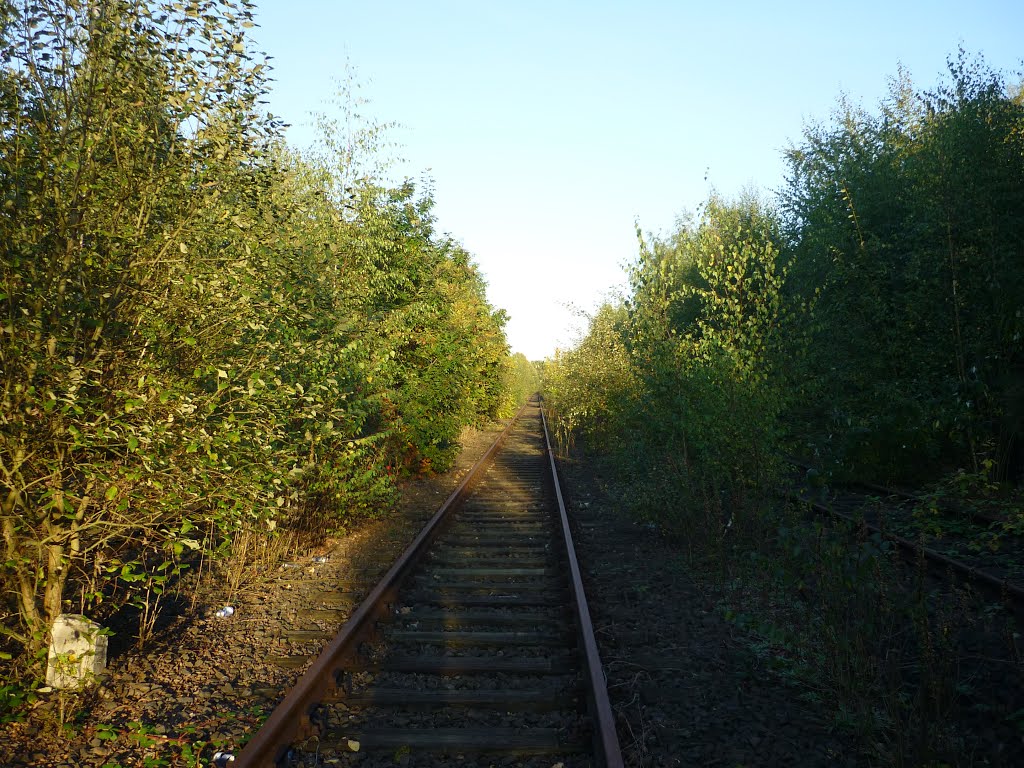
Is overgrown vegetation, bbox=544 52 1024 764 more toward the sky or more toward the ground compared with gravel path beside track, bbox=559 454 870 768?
more toward the sky

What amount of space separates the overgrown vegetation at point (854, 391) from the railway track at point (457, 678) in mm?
1466

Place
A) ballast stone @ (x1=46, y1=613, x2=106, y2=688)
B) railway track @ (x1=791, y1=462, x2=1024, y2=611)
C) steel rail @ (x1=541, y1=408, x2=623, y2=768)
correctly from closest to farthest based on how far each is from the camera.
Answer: steel rail @ (x1=541, y1=408, x2=623, y2=768) < ballast stone @ (x1=46, y1=613, x2=106, y2=688) < railway track @ (x1=791, y1=462, x2=1024, y2=611)

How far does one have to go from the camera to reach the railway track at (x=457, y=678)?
3.68 m

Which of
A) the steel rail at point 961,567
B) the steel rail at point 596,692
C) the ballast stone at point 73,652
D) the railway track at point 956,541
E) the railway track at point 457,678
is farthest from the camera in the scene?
the railway track at point 956,541

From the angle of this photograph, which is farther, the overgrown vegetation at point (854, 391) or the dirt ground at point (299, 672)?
the overgrown vegetation at point (854, 391)

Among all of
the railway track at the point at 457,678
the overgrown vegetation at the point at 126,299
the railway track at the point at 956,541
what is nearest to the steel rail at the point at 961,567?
the railway track at the point at 956,541

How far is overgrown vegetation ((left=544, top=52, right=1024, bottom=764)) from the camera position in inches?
175

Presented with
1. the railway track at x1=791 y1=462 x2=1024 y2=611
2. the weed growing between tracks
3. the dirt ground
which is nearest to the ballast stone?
the dirt ground

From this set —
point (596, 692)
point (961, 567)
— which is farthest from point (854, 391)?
point (596, 692)

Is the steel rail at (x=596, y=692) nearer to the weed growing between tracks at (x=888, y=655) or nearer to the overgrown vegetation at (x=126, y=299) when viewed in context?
the weed growing between tracks at (x=888, y=655)

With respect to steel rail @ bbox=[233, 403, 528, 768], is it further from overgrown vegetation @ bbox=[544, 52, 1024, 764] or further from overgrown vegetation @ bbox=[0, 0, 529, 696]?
overgrown vegetation @ bbox=[544, 52, 1024, 764]

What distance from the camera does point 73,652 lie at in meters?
4.25

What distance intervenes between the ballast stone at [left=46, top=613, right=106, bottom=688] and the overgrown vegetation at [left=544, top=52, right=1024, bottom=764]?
14.4 feet

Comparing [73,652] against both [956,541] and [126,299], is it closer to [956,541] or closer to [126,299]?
[126,299]
